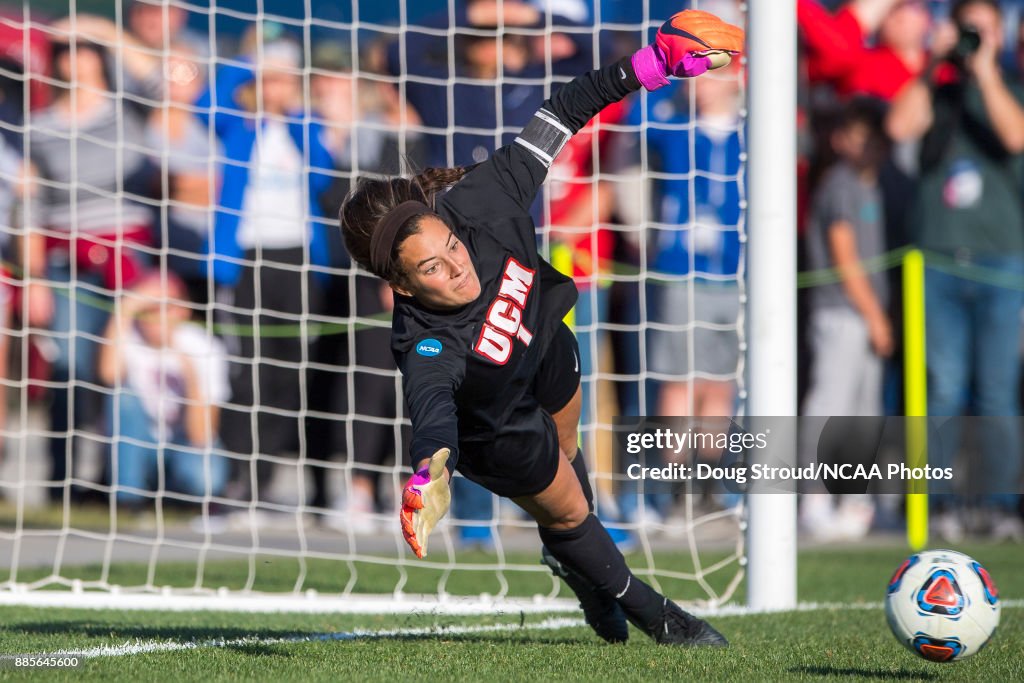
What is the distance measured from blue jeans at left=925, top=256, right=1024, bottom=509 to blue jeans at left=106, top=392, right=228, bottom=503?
4573 millimetres

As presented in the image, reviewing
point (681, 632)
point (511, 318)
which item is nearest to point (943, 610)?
point (681, 632)

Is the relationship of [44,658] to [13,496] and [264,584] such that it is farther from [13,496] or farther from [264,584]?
[13,496]

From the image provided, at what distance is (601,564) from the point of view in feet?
15.7

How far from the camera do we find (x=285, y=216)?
8141 millimetres

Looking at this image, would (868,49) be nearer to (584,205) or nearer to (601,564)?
(584,205)

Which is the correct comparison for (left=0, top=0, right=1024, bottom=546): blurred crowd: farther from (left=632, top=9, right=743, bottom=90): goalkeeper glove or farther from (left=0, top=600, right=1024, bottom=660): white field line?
(left=632, top=9, right=743, bottom=90): goalkeeper glove

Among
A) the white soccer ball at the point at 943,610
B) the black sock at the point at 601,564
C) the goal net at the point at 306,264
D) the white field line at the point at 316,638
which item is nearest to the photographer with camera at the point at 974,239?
the goal net at the point at 306,264

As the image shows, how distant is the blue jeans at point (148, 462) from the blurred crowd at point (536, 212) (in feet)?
0.07

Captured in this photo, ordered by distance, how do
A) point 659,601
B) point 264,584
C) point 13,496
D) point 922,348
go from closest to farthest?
point 659,601 → point 264,584 → point 922,348 → point 13,496

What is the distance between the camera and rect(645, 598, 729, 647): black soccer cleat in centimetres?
489

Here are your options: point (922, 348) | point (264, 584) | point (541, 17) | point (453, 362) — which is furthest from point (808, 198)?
point (453, 362)

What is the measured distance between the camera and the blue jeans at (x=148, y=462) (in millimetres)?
9250

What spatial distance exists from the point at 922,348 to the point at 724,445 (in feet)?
7.87

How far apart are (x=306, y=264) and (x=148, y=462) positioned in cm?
243
